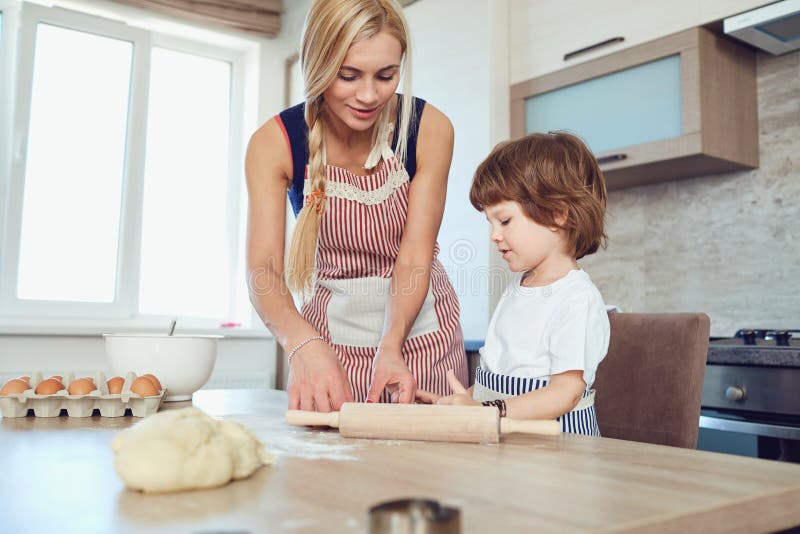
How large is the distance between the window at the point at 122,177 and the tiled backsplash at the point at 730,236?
6.92 feet

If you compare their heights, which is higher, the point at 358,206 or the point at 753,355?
the point at 358,206

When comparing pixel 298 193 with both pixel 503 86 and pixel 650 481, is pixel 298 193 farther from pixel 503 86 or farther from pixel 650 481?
pixel 503 86

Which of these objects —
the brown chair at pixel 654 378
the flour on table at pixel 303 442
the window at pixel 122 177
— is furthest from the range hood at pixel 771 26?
the window at pixel 122 177

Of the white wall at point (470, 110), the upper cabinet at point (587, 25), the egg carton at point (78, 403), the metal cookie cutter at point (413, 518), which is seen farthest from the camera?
the white wall at point (470, 110)

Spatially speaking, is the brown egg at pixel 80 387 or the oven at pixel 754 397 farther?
the oven at pixel 754 397

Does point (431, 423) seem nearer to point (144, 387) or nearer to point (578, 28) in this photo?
point (144, 387)

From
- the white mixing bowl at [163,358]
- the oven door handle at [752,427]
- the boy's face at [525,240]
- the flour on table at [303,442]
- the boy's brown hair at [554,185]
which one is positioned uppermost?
the boy's brown hair at [554,185]

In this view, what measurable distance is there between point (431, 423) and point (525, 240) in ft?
1.66

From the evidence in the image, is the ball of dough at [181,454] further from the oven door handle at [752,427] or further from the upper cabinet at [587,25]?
the upper cabinet at [587,25]

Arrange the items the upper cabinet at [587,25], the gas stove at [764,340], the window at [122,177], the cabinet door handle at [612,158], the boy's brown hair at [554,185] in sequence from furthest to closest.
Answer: the window at [122,177]
the cabinet door handle at [612,158]
the upper cabinet at [587,25]
the gas stove at [764,340]
the boy's brown hair at [554,185]

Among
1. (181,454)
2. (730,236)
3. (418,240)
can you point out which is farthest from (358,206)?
(730,236)

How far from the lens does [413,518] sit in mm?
350

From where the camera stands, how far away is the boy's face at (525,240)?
46.0 inches

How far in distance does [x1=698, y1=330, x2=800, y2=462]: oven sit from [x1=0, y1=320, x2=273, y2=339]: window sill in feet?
6.56
